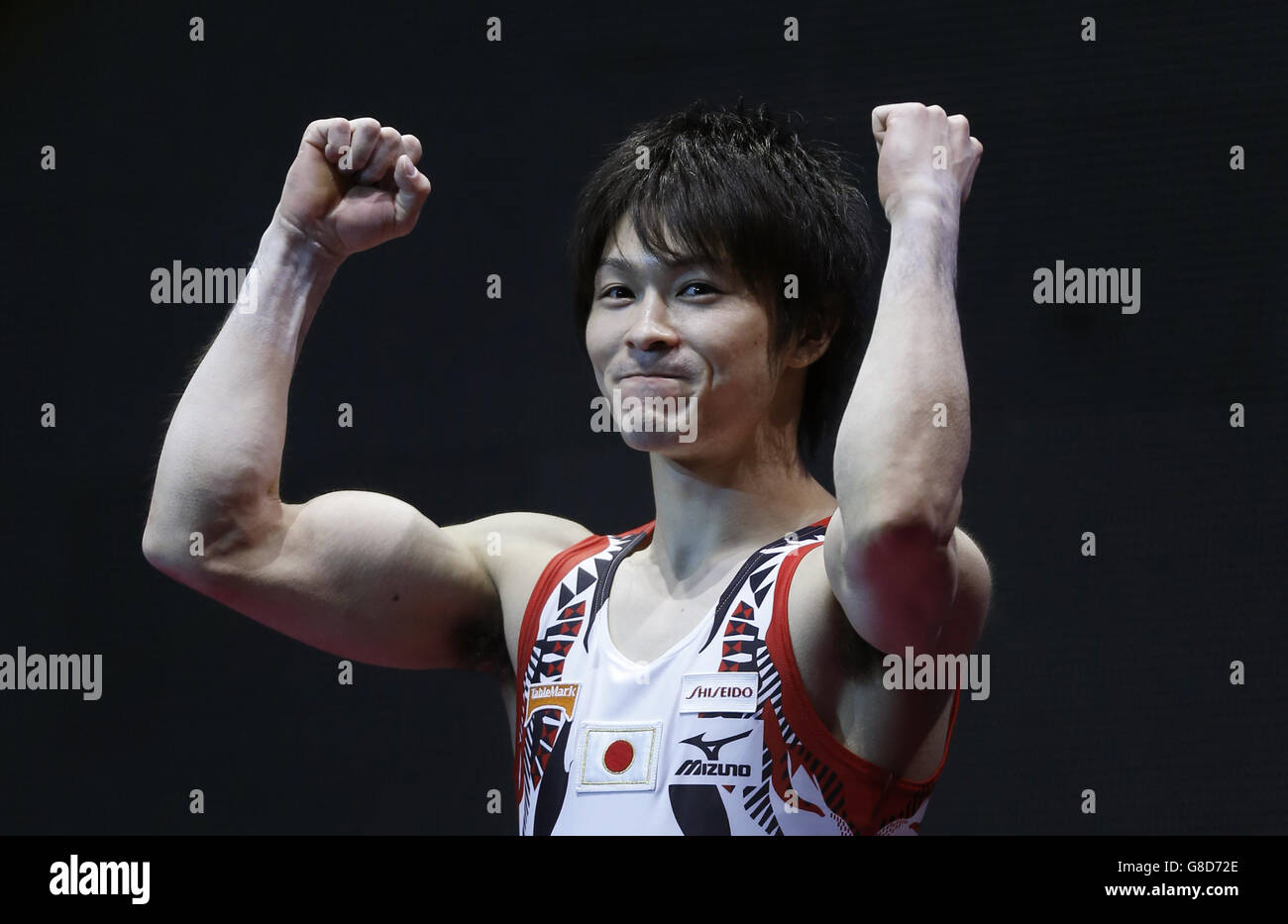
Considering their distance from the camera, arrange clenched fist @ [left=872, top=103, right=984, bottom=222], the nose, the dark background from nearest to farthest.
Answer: clenched fist @ [left=872, top=103, right=984, bottom=222]
the nose
the dark background

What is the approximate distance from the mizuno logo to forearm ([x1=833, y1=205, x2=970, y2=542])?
0.80ft

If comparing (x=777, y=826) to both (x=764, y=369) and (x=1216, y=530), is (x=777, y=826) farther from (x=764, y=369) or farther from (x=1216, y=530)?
(x=1216, y=530)

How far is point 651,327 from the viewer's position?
1.50m

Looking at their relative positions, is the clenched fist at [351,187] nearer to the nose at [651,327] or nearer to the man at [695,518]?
the man at [695,518]

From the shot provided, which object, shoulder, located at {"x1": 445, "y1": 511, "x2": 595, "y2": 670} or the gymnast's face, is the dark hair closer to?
the gymnast's face

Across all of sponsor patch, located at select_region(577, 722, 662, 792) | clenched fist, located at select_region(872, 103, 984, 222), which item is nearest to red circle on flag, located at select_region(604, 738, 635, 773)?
sponsor patch, located at select_region(577, 722, 662, 792)

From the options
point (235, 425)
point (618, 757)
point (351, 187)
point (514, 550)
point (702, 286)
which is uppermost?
point (351, 187)

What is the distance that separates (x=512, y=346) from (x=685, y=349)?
111 cm

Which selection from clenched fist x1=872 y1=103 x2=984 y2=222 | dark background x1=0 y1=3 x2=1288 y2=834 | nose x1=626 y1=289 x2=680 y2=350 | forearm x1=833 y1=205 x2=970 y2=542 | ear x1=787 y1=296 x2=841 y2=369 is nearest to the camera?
forearm x1=833 y1=205 x2=970 y2=542

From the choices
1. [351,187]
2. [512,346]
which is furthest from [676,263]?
[512,346]

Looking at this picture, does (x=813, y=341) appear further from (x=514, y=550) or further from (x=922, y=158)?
(x=514, y=550)

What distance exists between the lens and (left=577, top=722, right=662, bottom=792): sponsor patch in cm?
142

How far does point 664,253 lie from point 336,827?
1.39 metres

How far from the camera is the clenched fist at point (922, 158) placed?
1.38 m
